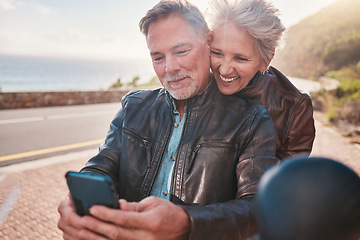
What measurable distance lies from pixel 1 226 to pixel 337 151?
503 cm

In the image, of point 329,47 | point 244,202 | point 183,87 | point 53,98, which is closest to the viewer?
point 244,202

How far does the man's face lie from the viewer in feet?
5.01

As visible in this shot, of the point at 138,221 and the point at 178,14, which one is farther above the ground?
the point at 178,14

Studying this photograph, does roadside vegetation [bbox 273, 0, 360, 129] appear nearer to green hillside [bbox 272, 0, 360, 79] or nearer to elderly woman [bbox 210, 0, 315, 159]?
green hillside [bbox 272, 0, 360, 79]

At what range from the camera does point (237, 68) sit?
1.75 metres

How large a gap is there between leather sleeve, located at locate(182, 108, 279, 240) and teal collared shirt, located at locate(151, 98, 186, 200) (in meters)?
0.35

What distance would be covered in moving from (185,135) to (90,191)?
72 centimetres

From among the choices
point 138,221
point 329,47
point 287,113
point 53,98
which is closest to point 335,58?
point 329,47

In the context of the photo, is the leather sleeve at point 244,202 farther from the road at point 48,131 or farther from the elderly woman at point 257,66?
the road at point 48,131

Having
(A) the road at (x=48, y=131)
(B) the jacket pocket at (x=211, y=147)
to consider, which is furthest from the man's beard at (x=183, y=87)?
(A) the road at (x=48, y=131)

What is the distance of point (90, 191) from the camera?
90cm

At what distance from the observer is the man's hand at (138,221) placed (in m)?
0.87

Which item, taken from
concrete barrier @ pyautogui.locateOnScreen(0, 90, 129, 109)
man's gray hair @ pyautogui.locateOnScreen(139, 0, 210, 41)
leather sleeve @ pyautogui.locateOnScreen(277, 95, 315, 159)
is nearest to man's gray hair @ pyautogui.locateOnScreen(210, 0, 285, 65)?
man's gray hair @ pyautogui.locateOnScreen(139, 0, 210, 41)

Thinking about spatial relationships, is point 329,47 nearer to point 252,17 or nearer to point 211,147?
point 252,17
